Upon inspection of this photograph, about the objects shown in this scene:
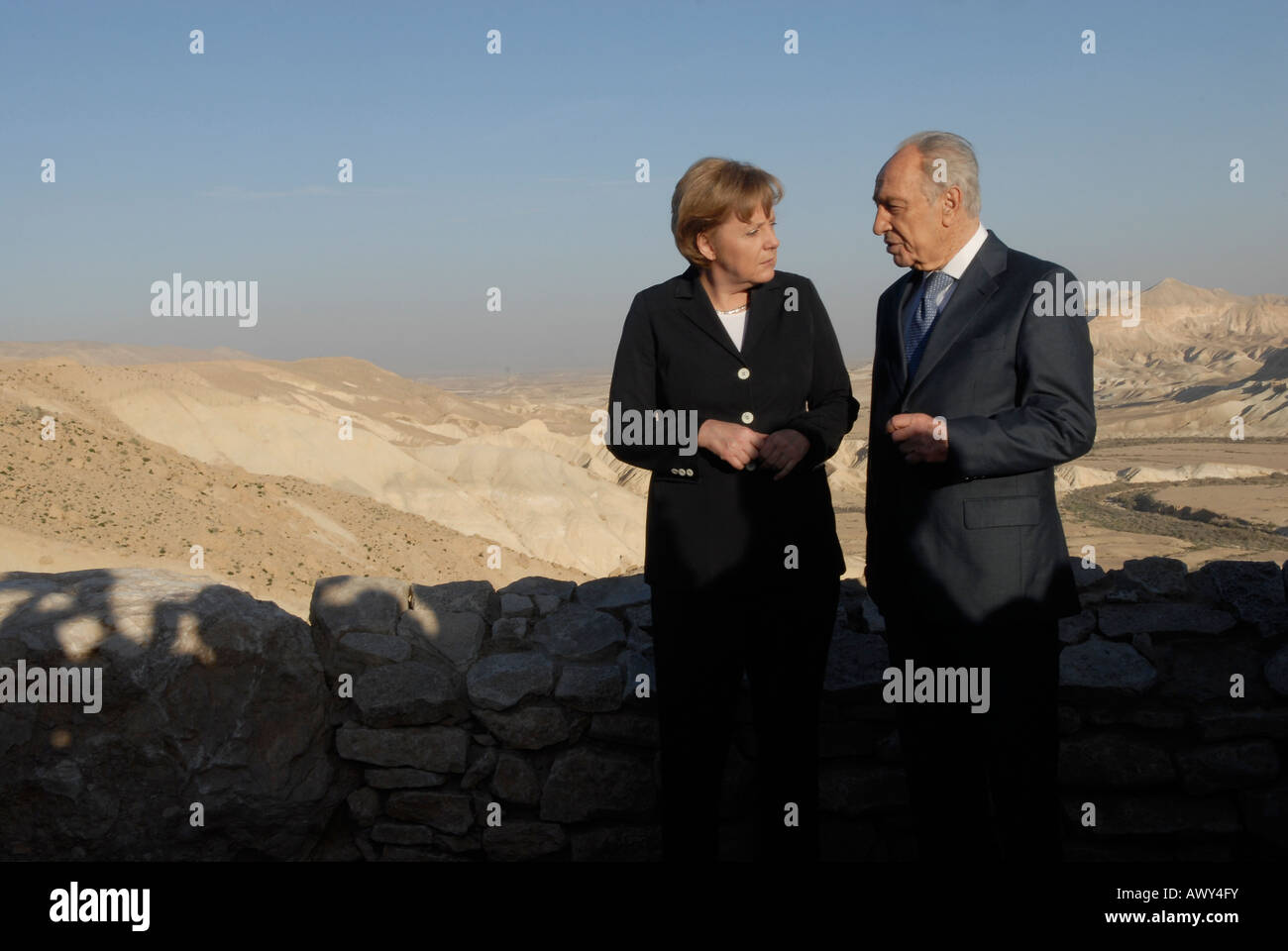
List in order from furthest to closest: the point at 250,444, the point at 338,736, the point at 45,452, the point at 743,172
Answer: the point at 250,444
the point at 45,452
the point at 338,736
the point at 743,172

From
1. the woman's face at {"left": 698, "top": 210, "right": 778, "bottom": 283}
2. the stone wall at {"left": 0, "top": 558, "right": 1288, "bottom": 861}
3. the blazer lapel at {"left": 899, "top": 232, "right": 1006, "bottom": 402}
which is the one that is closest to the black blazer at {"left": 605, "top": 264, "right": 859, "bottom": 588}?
the woman's face at {"left": 698, "top": 210, "right": 778, "bottom": 283}

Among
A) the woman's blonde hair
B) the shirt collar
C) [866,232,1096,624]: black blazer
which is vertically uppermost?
the woman's blonde hair

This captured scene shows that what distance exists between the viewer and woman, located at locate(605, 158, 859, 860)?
2895 mm

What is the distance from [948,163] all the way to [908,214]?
159 mm

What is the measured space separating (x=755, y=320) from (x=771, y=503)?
53cm

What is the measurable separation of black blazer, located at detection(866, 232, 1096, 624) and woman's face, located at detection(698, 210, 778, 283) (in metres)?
0.49

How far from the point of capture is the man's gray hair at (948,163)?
8.86 feet

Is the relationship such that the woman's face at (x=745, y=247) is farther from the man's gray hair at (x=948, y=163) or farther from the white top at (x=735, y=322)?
the man's gray hair at (x=948, y=163)

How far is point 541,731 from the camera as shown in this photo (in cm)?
369

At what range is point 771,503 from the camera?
2.91 meters

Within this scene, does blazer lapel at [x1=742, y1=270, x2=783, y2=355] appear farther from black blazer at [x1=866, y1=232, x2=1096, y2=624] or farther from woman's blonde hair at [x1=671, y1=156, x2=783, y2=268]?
black blazer at [x1=866, y1=232, x2=1096, y2=624]

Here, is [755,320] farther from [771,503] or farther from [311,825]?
[311,825]

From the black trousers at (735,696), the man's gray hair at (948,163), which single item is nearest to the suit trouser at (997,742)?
the black trousers at (735,696)
